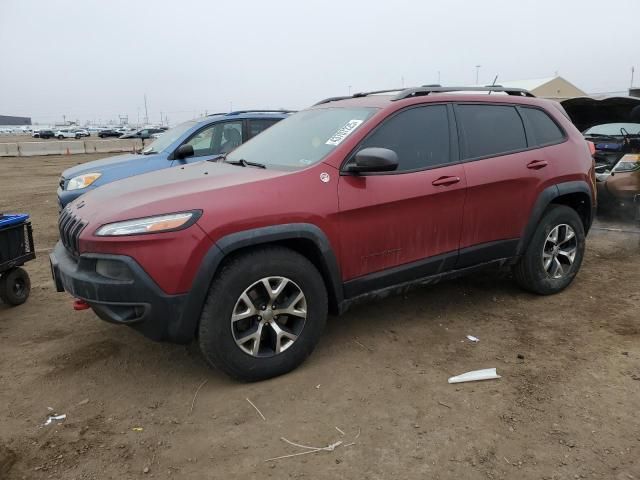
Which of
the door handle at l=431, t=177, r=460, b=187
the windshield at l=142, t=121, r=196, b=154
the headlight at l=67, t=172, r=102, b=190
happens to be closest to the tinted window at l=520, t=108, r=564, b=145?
the door handle at l=431, t=177, r=460, b=187

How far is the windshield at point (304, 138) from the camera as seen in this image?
3.66m

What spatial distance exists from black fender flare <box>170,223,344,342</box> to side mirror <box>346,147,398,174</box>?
50 cm

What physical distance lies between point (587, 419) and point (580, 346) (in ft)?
3.33

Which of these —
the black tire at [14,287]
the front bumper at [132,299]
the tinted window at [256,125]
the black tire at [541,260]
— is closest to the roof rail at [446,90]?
the black tire at [541,260]

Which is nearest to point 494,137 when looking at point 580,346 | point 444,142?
point 444,142

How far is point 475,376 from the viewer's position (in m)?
3.36

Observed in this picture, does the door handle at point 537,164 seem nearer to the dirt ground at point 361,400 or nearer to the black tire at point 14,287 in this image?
the dirt ground at point 361,400

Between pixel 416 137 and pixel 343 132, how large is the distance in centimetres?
58

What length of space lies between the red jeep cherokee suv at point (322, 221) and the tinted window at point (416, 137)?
0.04 feet

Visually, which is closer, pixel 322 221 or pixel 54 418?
pixel 54 418

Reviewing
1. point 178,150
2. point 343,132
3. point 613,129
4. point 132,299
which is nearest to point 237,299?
point 132,299

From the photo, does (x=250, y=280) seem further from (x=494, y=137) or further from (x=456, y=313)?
(x=494, y=137)

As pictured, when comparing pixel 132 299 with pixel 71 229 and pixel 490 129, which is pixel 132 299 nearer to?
pixel 71 229

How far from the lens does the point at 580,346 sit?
3.79m
